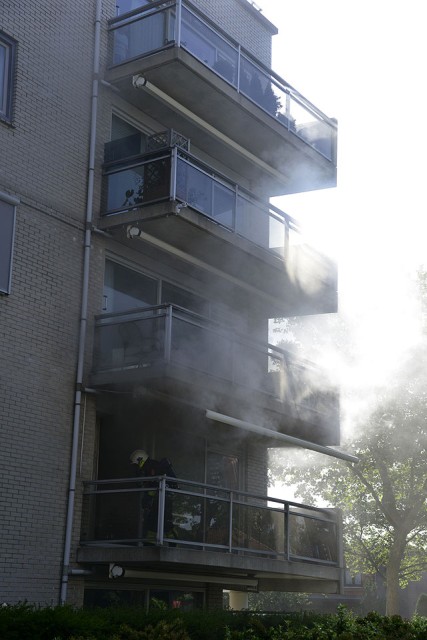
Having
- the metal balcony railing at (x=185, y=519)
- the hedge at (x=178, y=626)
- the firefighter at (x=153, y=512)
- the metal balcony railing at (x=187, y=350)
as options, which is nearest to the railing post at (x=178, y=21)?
the metal balcony railing at (x=187, y=350)

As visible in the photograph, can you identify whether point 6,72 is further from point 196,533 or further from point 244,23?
point 244,23

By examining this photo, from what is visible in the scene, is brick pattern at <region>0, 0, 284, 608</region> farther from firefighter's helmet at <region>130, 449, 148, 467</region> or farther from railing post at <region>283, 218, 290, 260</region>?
railing post at <region>283, 218, 290, 260</region>

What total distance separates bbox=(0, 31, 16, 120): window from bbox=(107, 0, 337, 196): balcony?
223cm

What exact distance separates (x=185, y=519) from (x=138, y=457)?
135cm

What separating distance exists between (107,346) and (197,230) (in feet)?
8.61

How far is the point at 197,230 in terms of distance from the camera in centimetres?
1759

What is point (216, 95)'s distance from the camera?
732 inches

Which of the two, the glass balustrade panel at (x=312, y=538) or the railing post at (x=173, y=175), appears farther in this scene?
the glass balustrade panel at (x=312, y=538)

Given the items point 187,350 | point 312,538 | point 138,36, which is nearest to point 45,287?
point 187,350

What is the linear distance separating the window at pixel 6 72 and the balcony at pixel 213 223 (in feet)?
7.35

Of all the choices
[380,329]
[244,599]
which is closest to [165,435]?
[244,599]

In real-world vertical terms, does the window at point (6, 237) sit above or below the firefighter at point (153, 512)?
above

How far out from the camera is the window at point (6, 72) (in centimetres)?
1599

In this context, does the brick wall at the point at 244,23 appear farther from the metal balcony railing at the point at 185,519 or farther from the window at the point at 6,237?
the metal balcony railing at the point at 185,519
